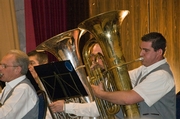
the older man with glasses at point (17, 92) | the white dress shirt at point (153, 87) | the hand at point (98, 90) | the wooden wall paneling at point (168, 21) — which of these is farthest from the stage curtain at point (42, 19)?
the white dress shirt at point (153, 87)

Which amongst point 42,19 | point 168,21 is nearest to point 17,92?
point 42,19

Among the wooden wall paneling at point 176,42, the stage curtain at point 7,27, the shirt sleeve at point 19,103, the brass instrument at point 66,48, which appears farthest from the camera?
the wooden wall paneling at point 176,42

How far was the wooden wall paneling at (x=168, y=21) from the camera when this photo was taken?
4.64m

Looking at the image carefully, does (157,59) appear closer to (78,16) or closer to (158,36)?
(158,36)

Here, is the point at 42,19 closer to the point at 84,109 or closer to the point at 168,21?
the point at 168,21

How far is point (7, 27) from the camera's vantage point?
4.49 meters

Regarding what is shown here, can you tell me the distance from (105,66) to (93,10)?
6.75 ft

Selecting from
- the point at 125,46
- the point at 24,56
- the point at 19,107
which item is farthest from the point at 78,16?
the point at 19,107

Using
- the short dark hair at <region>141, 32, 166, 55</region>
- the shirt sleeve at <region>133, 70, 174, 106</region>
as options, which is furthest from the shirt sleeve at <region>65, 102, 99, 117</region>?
the short dark hair at <region>141, 32, 166, 55</region>

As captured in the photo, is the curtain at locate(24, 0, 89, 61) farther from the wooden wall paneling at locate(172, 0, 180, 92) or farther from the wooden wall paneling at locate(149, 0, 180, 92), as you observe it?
the wooden wall paneling at locate(172, 0, 180, 92)

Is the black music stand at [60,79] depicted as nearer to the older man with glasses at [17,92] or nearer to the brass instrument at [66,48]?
the older man with glasses at [17,92]

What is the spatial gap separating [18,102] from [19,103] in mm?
10

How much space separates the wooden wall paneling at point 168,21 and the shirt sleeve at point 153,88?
6.70 ft

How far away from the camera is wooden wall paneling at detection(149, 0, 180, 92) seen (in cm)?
464
